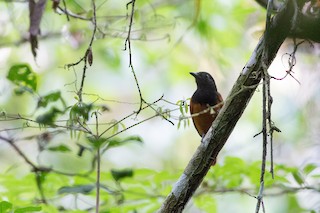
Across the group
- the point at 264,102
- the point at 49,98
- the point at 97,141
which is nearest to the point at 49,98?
the point at 49,98

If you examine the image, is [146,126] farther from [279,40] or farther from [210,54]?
[279,40]

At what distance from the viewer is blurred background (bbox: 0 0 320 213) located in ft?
10.3

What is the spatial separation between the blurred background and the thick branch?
22.4 inches

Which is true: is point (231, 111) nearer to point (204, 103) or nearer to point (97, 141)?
point (97, 141)

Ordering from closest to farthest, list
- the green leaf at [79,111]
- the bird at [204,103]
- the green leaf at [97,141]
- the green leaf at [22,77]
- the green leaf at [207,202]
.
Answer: the green leaf at [79,111] < the green leaf at [97,141] < the green leaf at [22,77] < the green leaf at [207,202] < the bird at [204,103]

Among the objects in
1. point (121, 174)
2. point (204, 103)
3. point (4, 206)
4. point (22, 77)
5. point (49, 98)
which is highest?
point (204, 103)

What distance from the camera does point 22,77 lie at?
2855mm

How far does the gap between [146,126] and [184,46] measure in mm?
1402

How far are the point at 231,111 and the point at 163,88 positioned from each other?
14.2 ft

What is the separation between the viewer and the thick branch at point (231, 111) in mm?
1978

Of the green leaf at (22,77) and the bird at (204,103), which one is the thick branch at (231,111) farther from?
the bird at (204,103)

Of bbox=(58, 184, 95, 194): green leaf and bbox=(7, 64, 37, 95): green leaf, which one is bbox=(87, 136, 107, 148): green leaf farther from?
bbox=(7, 64, 37, 95): green leaf

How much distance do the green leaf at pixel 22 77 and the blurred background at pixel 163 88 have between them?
0.40 metres

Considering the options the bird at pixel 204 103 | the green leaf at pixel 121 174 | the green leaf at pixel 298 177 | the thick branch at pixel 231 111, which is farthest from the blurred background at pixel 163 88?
the thick branch at pixel 231 111
